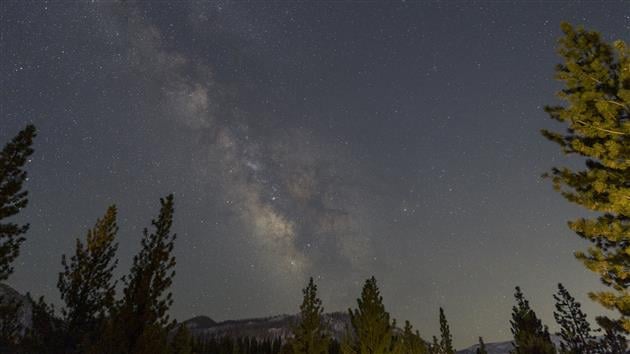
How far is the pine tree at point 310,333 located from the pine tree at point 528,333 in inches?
627

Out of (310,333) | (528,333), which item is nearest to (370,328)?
(310,333)

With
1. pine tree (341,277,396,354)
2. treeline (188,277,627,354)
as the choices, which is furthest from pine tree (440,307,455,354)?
pine tree (341,277,396,354)

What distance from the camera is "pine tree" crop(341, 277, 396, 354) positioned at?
9203 mm

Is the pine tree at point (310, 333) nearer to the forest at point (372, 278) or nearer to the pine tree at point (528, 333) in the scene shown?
the forest at point (372, 278)

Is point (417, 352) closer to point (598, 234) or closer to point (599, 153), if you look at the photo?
point (598, 234)

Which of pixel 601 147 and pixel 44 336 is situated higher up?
pixel 601 147

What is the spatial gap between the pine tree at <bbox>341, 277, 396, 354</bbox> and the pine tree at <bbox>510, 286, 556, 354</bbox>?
1890 cm

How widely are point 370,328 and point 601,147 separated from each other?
6.57 m

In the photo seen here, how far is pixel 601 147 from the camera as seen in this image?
306 inches

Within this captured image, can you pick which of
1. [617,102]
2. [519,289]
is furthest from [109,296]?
[519,289]

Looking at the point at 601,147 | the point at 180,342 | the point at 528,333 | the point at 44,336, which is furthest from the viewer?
the point at 528,333

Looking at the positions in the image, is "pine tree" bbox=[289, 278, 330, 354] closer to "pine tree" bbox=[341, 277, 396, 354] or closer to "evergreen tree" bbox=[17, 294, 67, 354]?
"pine tree" bbox=[341, 277, 396, 354]

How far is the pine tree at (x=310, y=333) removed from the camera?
47.4ft

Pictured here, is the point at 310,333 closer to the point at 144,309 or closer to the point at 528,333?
the point at 144,309
